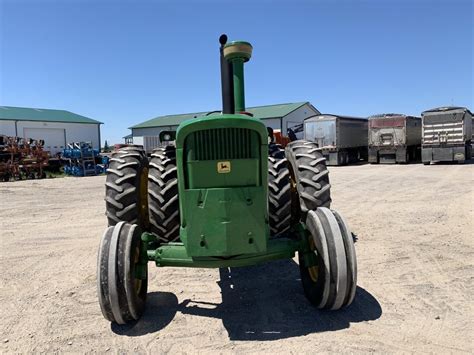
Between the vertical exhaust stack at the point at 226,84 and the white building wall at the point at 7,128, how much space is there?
119ft

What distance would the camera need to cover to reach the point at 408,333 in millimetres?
3422

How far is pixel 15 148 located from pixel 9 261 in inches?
757

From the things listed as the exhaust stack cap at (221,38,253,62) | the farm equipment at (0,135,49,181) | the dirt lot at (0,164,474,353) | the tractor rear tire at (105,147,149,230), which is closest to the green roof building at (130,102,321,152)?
the farm equipment at (0,135,49,181)

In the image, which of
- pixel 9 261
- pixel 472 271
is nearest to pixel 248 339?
pixel 472 271

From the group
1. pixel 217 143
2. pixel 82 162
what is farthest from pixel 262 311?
pixel 82 162

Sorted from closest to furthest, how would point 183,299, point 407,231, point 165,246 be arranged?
point 165,246 < point 183,299 < point 407,231

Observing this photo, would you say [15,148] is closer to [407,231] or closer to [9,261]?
[9,261]

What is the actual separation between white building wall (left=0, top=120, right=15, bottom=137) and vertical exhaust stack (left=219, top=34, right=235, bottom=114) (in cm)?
3630

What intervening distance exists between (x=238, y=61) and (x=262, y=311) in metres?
3.23

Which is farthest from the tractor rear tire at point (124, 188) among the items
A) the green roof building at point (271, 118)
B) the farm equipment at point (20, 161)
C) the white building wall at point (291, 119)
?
the white building wall at point (291, 119)

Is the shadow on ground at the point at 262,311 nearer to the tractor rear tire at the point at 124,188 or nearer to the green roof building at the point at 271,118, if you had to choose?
the tractor rear tire at the point at 124,188

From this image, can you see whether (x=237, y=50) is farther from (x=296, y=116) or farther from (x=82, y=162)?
(x=296, y=116)

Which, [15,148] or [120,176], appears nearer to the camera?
[120,176]

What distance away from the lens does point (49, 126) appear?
3831cm
